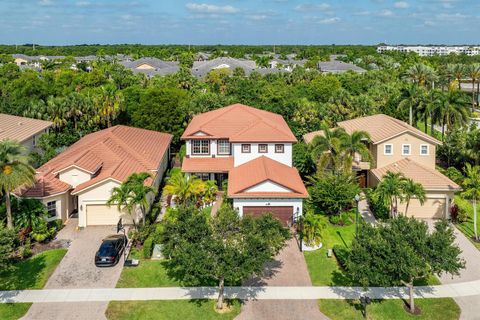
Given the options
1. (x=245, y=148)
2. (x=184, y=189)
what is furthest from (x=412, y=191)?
(x=184, y=189)

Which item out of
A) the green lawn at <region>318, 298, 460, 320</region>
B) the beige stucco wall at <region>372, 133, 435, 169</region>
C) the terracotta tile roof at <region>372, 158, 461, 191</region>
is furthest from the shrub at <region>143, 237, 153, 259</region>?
the beige stucco wall at <region>372, 133, 435, 169</region>

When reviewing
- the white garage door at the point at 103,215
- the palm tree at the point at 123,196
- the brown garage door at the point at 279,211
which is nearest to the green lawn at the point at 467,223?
the brown garage door at the point at 279,211

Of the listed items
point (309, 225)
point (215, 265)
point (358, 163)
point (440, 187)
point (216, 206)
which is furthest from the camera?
point (358, 163)

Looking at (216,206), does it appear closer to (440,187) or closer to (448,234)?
(440,187)

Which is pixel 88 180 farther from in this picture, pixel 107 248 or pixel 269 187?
pixel 269 187

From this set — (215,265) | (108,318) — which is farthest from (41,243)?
(215,265)

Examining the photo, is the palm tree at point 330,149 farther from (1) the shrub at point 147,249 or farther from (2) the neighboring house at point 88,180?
(1) the shrub at point 147,249
